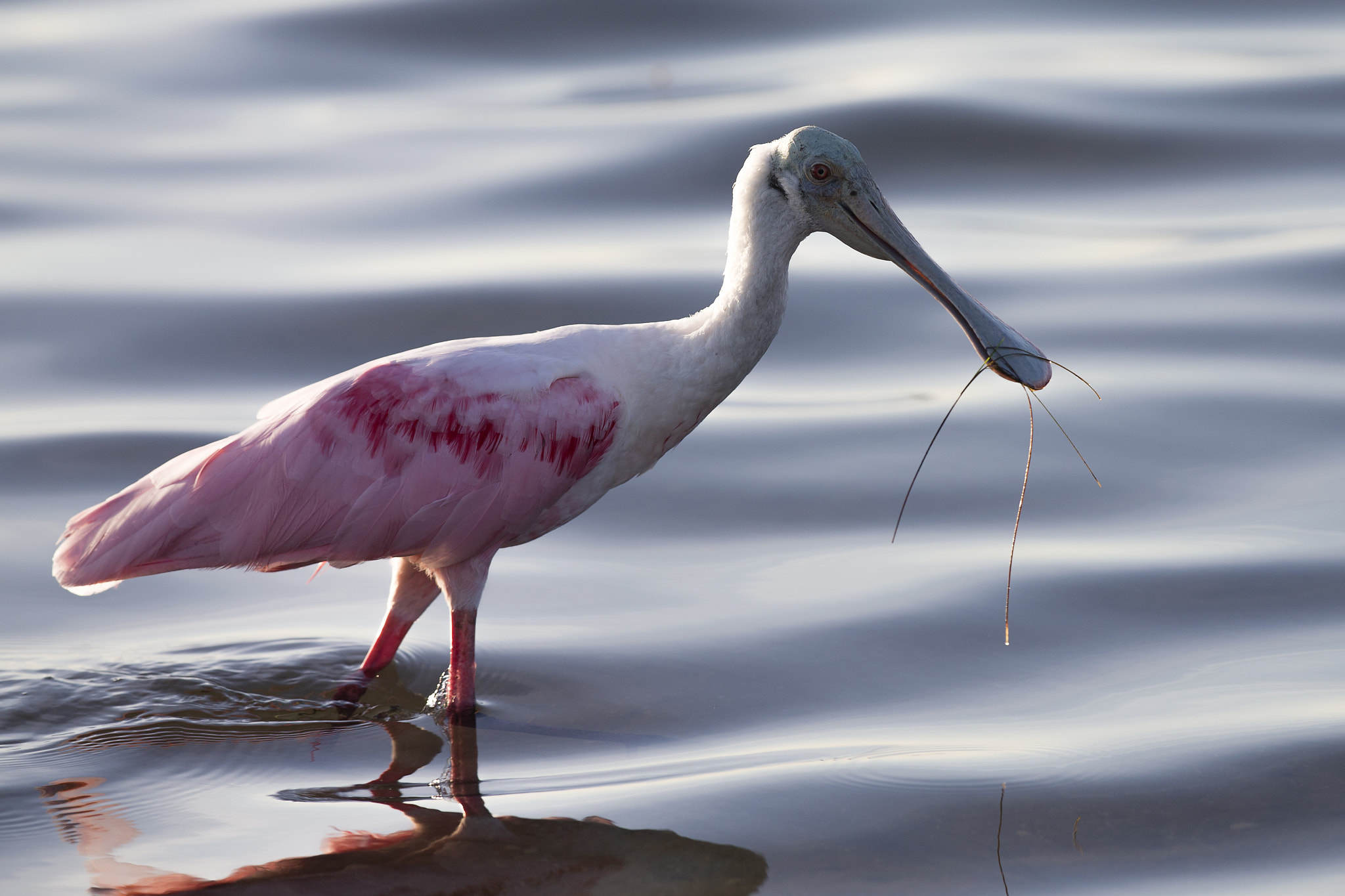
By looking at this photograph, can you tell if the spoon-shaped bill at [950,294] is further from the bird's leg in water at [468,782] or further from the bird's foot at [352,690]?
the bird's foot at [352,690]

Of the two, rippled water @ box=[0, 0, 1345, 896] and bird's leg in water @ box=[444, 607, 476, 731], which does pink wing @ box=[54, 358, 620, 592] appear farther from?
rippled water @ box=[0, 0, 1345, 896]

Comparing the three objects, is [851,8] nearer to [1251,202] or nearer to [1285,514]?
[1251,202]

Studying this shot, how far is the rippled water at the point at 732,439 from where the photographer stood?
5453 mm

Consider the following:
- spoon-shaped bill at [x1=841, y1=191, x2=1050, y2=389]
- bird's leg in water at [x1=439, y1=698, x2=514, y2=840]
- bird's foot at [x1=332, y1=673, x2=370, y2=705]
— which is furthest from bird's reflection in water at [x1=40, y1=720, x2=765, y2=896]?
spoon-shaped bill at [x1=841, y1=191, x2=1050, y2=389]

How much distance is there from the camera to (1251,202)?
13000mm

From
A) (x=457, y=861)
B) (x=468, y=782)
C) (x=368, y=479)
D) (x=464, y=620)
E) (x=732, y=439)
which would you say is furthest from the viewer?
(x=732, y=439)

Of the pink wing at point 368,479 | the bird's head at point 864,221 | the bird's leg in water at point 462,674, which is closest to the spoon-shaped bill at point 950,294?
the bird's head at point 864,221

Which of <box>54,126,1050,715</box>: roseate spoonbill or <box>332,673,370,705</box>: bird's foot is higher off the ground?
<box>54,126,1050,715</box>: roseate spoonbill

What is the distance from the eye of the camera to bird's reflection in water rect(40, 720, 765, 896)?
4.89 meters

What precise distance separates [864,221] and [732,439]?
335 centimetres

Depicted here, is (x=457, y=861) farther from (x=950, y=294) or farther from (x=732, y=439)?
(x=732, y=439)

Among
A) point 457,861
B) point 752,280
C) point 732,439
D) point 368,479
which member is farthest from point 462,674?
point 732,439

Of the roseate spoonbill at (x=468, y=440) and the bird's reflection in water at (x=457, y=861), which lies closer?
the bird's reflection in water at (x=457, y=861)

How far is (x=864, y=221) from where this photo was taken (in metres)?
6.11
